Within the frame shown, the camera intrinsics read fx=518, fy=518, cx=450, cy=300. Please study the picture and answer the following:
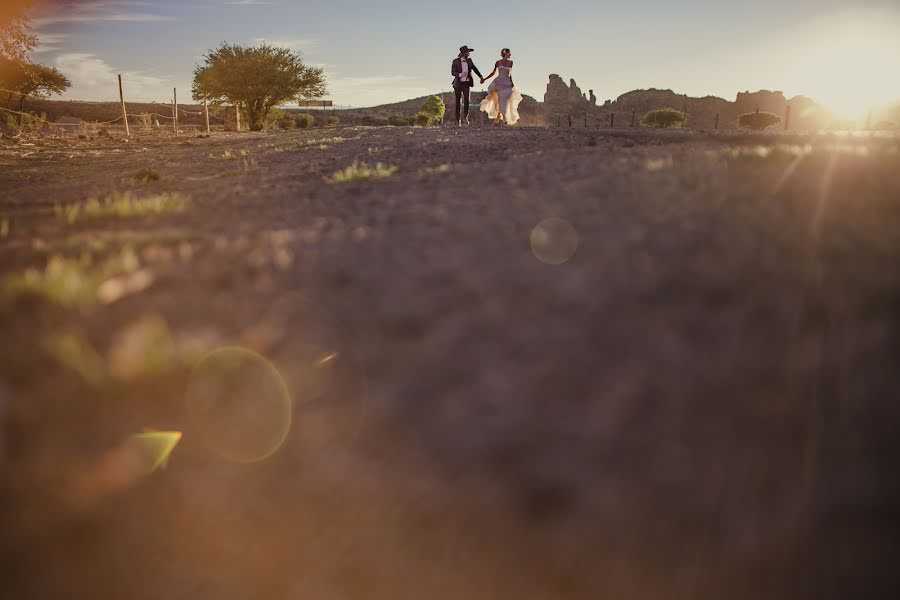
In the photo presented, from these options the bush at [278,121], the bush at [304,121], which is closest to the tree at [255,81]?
the bush at [278,121]

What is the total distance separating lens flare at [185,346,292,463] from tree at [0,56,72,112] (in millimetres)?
42912

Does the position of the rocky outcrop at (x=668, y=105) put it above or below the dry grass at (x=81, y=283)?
above

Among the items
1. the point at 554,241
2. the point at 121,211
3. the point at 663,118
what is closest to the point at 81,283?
the point at 554,241

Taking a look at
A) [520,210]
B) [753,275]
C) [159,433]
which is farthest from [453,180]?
[159,433]

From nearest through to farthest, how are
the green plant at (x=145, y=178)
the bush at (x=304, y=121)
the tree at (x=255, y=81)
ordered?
the green plant at (x=145, y=178) < the tree at (x=255, y=81) < the bush at (x=304, y=121)

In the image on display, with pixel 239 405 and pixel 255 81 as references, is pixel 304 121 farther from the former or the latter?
pixel 239 405

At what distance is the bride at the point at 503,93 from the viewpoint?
15719mm

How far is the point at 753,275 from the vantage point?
1.09m

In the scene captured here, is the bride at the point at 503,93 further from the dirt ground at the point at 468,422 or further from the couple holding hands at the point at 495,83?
the dirt ground at the point at 468,422

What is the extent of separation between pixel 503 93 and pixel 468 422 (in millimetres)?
16599

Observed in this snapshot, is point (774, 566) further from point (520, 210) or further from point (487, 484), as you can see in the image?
point (520, 210)

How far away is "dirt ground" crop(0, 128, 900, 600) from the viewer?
66 cm

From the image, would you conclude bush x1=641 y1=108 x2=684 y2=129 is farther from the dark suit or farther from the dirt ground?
the dirt ground

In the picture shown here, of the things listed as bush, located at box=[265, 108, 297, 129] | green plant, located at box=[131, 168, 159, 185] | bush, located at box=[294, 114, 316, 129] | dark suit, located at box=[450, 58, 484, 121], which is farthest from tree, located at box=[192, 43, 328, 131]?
green plant, located at box=[131, 168, 159, 185]
